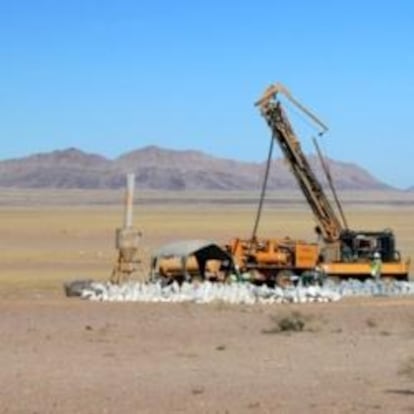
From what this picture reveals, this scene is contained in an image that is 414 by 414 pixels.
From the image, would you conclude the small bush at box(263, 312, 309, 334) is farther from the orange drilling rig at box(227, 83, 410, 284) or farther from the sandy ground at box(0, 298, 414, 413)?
the orange drilling rig at box(227, 83, 410, 284)

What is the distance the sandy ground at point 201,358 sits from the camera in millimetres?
12562

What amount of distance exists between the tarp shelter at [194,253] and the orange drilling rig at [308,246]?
1.18 ft

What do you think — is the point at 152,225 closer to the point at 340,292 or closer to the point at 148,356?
the point at 340,292

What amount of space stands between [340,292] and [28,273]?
12839 millimetres

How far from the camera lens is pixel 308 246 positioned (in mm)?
30078

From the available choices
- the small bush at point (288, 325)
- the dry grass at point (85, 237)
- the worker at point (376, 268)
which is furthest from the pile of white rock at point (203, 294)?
the small bush at point (288, 325)

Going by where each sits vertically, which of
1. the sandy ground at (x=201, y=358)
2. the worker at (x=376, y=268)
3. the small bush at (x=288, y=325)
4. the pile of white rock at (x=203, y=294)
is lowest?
the sandy ground at (x=201, y=358)

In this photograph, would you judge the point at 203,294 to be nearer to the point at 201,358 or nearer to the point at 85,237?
the point at 201,358

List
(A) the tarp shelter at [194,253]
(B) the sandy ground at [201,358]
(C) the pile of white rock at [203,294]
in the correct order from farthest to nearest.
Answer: (A) the tarp shelter at [194,253]
(C) the pile of white rock at [203,294]
(B) the sandy ground at [201,358]

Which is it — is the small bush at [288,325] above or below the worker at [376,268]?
below

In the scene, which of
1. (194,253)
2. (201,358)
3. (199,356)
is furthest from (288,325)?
(194,253)

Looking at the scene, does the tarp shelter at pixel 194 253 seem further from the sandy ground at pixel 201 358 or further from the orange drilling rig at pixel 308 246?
the sandy ground at pixel 201 358

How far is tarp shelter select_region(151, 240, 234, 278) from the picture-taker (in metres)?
28.5

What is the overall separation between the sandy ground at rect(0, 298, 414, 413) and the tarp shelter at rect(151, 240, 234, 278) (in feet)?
10.7
